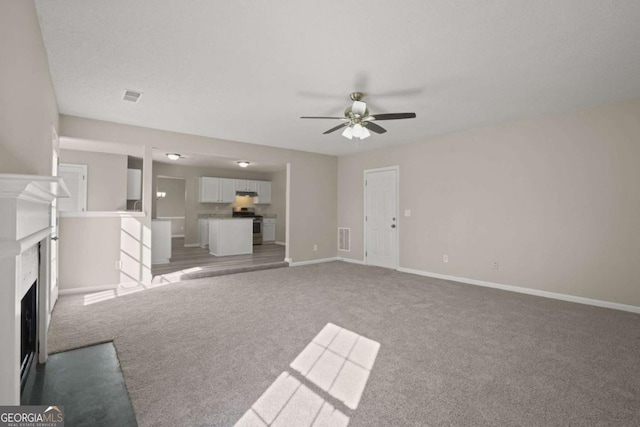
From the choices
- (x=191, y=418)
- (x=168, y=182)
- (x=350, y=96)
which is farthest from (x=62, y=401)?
(x=168, y=182)

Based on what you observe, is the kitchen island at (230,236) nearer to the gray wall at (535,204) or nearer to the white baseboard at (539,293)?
the gray wall at (535,204)

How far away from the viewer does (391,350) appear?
8.76ft

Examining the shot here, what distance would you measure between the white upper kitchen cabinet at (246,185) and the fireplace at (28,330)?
7645mm

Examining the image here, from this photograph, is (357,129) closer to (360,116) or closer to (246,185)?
(360,116)

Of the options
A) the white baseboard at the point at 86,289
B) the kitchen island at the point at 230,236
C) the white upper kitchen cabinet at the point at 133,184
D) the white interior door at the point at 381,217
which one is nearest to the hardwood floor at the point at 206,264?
the kitchen island at the point at 230,236

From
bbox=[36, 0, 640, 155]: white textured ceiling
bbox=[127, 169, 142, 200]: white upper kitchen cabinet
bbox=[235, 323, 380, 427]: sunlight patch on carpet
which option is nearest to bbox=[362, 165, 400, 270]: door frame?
bbox=[36, 0, 640, 155]: white textured ceiling

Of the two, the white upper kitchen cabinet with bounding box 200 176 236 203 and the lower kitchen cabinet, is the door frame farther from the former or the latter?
the white upper kitchen cabinet with bounding box 200 176 236 203

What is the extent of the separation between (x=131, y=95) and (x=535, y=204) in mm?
5614

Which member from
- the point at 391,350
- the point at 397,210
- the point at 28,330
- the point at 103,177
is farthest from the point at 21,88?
the point at 397,210

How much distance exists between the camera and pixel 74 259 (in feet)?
14.6

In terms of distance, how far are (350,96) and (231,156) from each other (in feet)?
10.2

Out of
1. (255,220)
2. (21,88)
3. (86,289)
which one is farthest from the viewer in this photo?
(255,220)

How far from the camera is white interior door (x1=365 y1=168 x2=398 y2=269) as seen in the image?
634 cm

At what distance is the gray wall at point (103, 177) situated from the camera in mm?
6223
